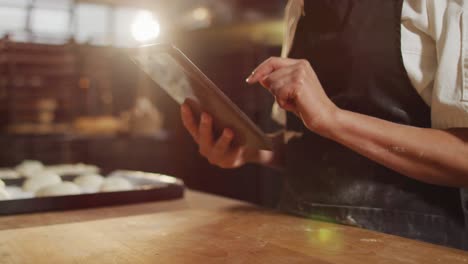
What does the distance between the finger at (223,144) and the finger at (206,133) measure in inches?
0.8

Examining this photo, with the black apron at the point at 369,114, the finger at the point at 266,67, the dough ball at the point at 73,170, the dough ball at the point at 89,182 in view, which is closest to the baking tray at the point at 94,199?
the dough ball at the point at 89,182

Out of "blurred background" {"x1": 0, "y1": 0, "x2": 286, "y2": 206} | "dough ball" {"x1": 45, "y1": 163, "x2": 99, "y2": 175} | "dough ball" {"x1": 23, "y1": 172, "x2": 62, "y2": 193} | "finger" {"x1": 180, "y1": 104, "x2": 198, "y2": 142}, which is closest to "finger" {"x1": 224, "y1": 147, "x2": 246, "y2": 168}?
"finger" {"x1": 180, "y1": 104, "x2": 198, "y2": 142}

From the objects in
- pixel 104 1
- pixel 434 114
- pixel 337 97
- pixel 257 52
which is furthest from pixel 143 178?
pixel 104 1

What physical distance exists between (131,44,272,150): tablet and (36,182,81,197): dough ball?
1.47 ft

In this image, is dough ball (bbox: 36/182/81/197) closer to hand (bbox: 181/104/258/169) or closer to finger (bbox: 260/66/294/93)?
hand (bbox: 181/104/258/169)

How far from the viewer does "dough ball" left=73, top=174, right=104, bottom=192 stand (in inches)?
61.9

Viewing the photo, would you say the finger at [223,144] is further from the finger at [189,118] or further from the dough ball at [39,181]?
the dough ball at [39,181]

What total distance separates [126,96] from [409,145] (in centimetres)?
731

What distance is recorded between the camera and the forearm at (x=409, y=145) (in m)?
1.07

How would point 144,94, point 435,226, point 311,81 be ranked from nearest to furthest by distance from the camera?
1. point 311,81
2. point 435,226
3. point 144,94

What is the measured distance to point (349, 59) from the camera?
4.25ft

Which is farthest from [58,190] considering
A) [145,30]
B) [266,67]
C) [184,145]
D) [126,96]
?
[126,96]

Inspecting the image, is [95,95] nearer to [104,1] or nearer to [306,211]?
[104,1]

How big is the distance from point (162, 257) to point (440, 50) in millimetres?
758
